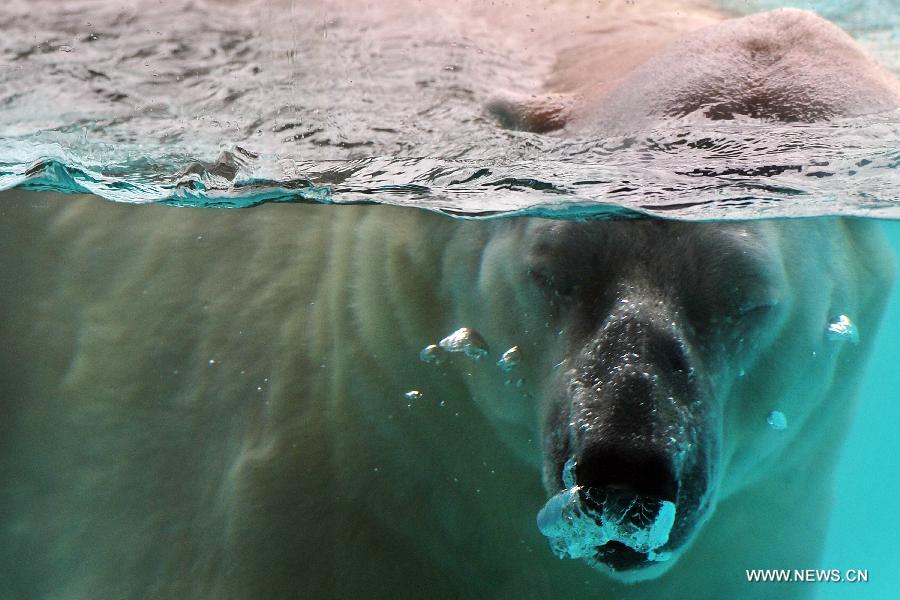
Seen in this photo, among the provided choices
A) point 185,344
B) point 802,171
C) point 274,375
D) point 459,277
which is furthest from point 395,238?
point 802,171

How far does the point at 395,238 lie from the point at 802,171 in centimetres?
135

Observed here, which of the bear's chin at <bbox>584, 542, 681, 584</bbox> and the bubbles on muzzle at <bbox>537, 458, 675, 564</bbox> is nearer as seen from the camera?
the bubbles on muzzle at <bbox>537, 458, 675, 564</bbox>

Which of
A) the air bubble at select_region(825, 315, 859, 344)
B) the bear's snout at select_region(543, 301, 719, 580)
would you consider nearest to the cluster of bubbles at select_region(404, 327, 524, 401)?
the bear's snout at select_region(543, 301, 719, 580)

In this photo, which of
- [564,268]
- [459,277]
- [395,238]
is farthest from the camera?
[395,238]

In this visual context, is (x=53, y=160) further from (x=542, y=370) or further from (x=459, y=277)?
(x=542, y=370)

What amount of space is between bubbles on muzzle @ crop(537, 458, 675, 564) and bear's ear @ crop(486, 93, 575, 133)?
1.00 meters

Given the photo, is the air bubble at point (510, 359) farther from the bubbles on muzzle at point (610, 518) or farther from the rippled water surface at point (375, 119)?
Answer: the bubbles on muzzle at point (610, 518)

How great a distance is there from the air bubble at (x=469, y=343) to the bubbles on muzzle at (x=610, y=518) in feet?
2.16

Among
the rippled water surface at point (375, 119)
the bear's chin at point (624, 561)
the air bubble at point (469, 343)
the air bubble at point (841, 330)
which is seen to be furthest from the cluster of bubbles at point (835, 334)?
the air bubble at point (469, 343)

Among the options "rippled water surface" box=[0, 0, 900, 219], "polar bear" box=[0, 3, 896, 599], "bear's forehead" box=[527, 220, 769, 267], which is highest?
"rippled water surface" box=[0, 0, 900, 219]

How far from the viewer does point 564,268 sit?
2619 millimetres

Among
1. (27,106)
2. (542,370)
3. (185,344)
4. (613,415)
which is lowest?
(185,344)

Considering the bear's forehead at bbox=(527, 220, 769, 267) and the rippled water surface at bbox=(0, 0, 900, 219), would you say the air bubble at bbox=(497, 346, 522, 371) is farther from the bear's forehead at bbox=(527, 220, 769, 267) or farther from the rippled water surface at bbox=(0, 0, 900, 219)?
the rippled water surface at bbox=(0, 0, 900, 219)

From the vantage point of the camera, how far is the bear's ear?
2600mm
